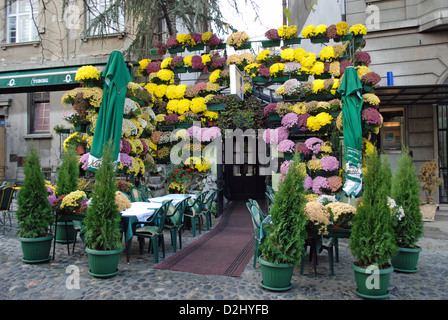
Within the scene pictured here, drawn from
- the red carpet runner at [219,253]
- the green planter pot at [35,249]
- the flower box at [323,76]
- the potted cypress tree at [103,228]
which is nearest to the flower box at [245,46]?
the flower box at [323,76]

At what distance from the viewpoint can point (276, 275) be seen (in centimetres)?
412

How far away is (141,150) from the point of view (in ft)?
29.0

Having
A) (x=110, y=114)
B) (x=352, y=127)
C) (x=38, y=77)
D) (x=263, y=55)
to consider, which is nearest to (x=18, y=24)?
(x=38, y=77)

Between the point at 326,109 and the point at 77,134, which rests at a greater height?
the point at 326,109

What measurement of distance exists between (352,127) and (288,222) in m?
4.47

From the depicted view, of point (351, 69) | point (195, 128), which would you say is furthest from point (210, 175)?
point (351, 69)

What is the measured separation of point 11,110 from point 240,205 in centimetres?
1124

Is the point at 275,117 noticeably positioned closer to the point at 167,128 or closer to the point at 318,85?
the point at 318,85

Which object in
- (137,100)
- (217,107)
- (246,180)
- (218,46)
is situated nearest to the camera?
(137,100)

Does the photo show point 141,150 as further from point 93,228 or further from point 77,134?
point 93,228

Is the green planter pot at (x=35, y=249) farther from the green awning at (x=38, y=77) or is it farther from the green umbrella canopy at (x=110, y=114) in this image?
the green awning at (x=38, y=77)

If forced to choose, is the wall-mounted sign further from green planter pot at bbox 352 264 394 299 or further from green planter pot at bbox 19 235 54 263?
green planter pot at bbox 352 264 394 299

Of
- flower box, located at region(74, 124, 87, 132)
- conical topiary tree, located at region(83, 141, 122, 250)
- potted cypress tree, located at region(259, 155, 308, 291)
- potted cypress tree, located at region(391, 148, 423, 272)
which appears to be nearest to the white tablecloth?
conical topiary tree, located at region(83, 141, 122, 250)

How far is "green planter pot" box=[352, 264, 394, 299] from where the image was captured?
12.8ft
